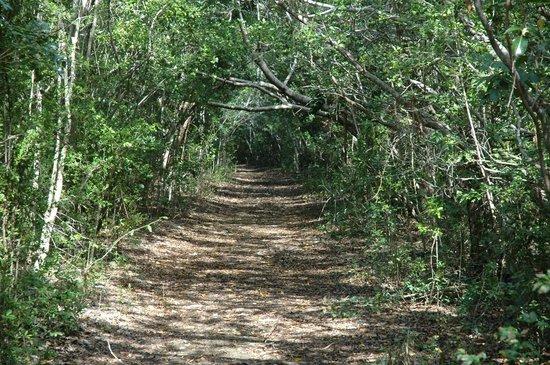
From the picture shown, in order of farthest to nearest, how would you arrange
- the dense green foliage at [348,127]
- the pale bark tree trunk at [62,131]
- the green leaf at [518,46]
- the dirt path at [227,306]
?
1. the pale bark tree trunk at [62,131]
2. the dirt path at [227,306]
3. the dense green foliage at [348,127]
4. the green leaf at [518,46]

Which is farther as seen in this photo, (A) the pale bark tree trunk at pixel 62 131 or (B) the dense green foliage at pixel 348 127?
(A) the pale bark tree trunk at pixel 62 131

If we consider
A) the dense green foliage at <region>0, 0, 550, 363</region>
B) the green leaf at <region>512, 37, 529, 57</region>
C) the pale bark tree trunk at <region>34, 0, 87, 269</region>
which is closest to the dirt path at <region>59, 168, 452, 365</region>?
A: the dense green foliage at <region>0, 0, 550, 363</region>

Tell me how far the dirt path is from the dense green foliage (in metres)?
0.69

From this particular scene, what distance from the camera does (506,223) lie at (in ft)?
26.7

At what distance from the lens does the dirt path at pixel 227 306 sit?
7777 mm

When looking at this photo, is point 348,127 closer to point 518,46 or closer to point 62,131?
point 62,131

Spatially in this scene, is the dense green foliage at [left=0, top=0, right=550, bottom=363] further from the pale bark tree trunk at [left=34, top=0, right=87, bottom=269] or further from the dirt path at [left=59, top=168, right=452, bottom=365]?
the dirt path at [left=59, top=168, right=452, bottom=365]

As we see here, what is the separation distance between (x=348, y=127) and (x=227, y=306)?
6.09 m

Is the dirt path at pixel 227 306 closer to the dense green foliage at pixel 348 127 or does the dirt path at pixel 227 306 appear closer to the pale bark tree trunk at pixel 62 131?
the dense green foliage at pixel 348 127

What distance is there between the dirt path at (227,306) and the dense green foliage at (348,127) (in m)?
0.69

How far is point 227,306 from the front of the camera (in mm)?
10430

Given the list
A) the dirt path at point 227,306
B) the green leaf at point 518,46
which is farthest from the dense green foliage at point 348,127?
the dirt path at point 227,306

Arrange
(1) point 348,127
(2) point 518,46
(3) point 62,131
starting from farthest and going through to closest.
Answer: (1) point 348,127 → (3) point 62,131 → (2) point 518,46

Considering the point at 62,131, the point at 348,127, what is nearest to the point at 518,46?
the point at 62,131
